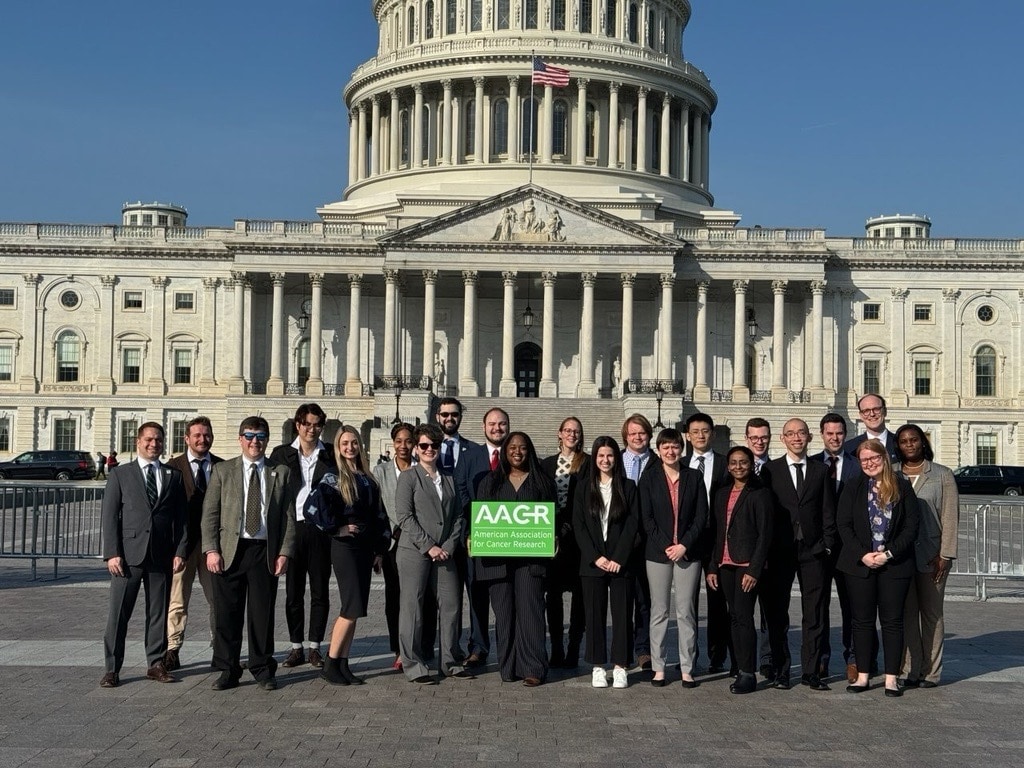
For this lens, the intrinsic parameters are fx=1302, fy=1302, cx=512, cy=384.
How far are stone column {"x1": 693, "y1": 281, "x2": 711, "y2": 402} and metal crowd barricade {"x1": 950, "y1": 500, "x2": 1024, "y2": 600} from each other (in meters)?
42.9

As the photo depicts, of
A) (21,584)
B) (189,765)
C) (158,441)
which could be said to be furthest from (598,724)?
(21,584)

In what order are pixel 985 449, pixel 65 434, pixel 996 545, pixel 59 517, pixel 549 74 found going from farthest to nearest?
pixel 985 449 → pixel 65 434 → pixel 549 74 → pixel 59 517 → pixel 996 545

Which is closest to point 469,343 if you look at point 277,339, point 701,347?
point 277,339

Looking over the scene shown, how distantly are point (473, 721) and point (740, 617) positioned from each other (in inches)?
129

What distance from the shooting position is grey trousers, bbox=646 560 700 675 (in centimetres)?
1330

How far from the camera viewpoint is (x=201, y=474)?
1428cm

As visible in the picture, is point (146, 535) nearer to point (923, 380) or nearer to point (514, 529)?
point (514, 529)

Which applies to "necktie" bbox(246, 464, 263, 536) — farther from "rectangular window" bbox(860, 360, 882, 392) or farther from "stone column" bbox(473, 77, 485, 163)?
"stone column" bbox(473, 77, 485, 163)

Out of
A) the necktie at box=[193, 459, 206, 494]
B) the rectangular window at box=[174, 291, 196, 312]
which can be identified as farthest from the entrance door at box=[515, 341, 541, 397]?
the necktie at box=[193, 459, 206, 494]

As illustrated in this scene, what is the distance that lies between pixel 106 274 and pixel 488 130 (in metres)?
23.9

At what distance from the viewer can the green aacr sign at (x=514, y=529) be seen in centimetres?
1341

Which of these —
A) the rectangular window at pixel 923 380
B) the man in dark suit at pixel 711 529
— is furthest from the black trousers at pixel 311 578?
the rectangular window at pixel 923 380

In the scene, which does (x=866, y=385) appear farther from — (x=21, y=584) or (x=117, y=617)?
(x=117, y=617)

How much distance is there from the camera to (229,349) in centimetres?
6962
